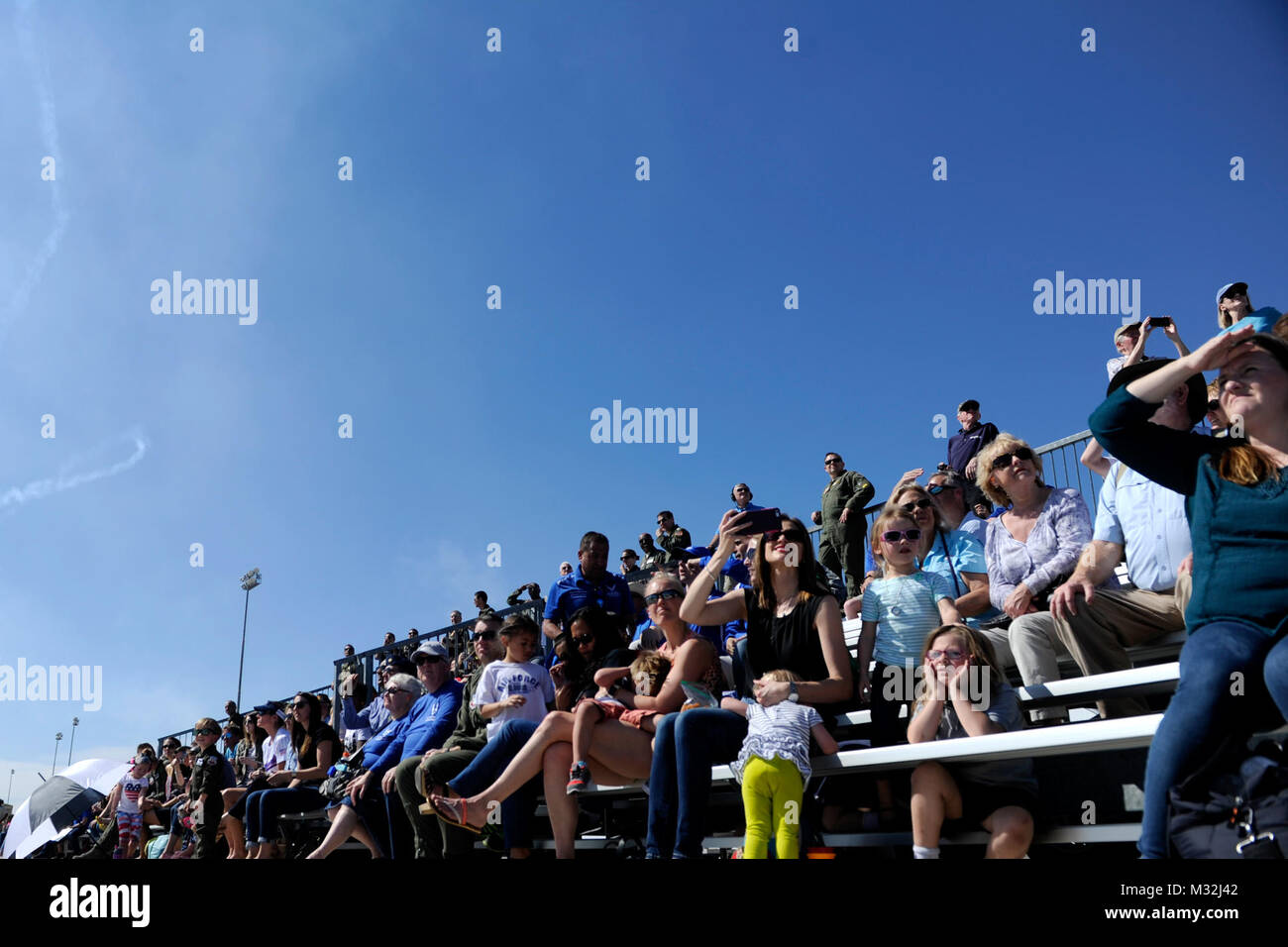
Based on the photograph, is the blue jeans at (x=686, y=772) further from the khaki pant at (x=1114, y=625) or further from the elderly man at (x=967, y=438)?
the elderly man at (x=967, y=438)

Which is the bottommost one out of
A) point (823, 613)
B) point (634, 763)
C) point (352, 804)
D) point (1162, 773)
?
point (352, 804)

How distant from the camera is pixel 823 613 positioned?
4066mm

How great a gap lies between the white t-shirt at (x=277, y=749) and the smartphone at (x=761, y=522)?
22.5ft

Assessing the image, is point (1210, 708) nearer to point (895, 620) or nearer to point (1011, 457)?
point (895, 620)

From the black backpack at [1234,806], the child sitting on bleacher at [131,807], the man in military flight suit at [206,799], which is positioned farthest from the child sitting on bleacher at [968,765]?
the child sitting on bleacher at [131,807]

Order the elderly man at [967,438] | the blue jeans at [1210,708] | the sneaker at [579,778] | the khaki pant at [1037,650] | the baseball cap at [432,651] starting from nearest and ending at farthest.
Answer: the blue jeans at [1210,708], the khaki pant at [1037,650], the sneaker at [579,778], the baseball cap at [432,651], the elderly man at [967,438]

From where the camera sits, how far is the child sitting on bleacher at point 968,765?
3.13 metres

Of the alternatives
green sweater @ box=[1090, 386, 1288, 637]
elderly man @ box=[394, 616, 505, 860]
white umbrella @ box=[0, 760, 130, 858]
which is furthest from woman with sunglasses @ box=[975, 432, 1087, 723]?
white umbrella @ box=[0, 760, 130, 858]

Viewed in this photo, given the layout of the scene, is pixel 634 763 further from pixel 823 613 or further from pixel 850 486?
pixel 850 486

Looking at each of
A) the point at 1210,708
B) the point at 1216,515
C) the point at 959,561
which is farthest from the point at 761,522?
the point at 1210,708

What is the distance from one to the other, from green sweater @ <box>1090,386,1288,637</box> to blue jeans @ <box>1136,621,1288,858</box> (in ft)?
0.28

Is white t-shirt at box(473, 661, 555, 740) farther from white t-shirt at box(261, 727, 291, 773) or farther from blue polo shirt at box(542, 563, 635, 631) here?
white t-shirt at box(261, 727, 291, 773)
